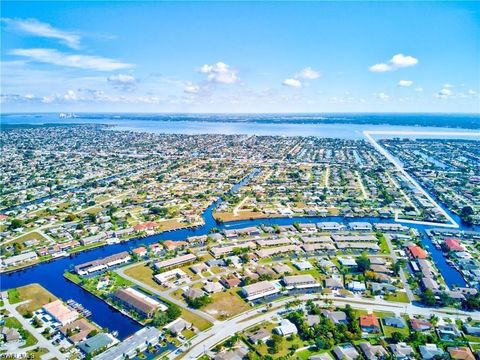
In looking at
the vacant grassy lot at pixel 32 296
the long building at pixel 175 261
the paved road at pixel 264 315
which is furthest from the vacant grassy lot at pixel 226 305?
the vacant grassy lot at pixel 32 296

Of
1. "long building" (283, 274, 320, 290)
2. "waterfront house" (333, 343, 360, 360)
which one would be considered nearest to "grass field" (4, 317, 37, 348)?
"long building" (283, 274, 320, 290)

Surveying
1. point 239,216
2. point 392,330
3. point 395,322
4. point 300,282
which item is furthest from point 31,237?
point 395,322

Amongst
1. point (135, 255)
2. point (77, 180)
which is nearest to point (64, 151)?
point (77, 180)

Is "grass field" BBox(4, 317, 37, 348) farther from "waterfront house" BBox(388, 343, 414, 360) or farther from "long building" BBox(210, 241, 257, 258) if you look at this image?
"waterfront house" BBox(388, 343, 414, 360)

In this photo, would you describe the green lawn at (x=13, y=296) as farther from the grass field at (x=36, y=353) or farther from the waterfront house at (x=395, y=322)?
the waterfront house at (x=395, y=322)

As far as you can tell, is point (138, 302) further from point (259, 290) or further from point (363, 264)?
point (363, 264)
